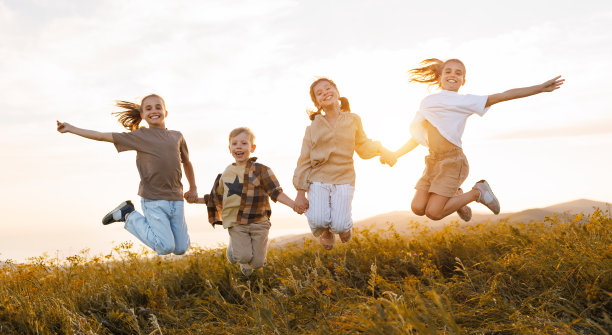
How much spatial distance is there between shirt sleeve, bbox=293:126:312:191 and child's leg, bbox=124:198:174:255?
1785mm

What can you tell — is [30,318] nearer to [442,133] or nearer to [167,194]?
[167,194]

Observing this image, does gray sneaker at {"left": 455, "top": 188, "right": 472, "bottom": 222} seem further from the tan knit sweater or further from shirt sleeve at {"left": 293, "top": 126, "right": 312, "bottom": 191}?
shirt sleeve at {"left": 293, "top": 126, "right": 312, "bottom": 191}

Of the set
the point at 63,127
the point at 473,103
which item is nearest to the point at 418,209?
the point at 473,103

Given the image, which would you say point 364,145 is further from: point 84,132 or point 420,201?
point 84,132

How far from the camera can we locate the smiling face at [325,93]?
618 cm

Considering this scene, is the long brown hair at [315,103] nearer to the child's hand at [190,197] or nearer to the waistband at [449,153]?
the waistband at [449,153]

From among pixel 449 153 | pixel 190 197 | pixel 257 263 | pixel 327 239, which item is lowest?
pixel 257 263

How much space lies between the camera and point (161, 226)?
6328 millimetres

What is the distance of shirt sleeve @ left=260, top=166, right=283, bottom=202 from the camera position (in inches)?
237

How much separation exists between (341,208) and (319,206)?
265 mm

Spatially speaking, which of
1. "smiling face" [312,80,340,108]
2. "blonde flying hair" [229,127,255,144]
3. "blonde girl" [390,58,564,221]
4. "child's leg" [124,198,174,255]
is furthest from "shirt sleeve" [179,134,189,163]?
"blonde girl" [390,58,564,221]

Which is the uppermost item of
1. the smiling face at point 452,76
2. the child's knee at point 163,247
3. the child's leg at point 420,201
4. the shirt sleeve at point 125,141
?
the smiling face at point 452,76

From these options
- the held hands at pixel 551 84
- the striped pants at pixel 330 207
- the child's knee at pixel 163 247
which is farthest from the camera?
the child's knee at pixel 163 247

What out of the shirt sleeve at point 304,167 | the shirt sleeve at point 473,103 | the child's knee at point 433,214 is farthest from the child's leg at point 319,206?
the shirt sleeve at point 473,103
